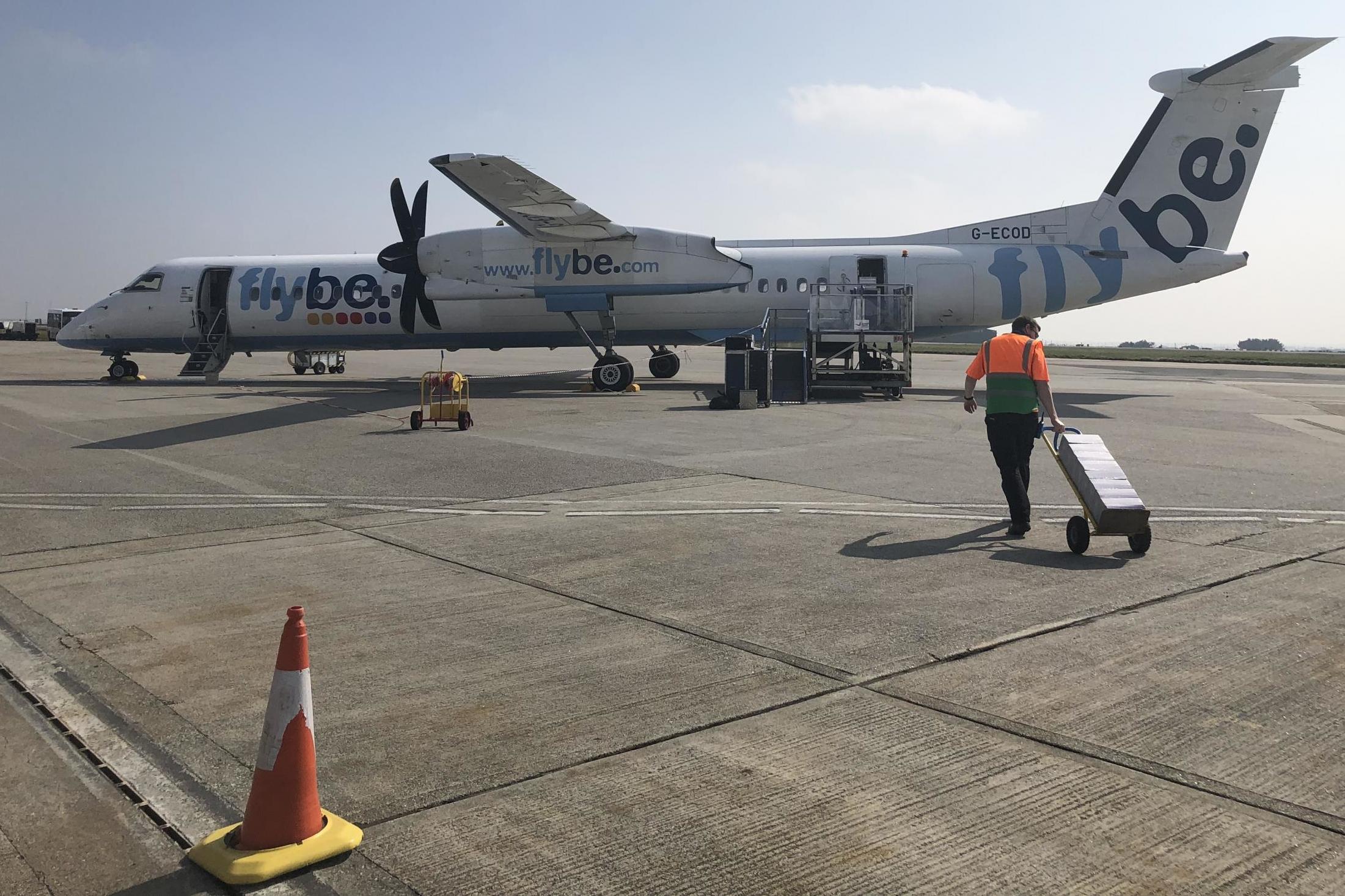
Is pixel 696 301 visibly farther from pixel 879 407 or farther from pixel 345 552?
pixel 345 552

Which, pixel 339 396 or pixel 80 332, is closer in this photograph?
pixel 339 396

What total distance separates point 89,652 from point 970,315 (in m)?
21.1

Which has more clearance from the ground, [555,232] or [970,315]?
[555,232]

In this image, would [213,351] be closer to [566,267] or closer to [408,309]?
[408,309]

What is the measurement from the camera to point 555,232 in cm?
2303

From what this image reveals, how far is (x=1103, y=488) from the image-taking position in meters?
7.71

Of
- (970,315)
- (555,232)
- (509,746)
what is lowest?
(509,746)

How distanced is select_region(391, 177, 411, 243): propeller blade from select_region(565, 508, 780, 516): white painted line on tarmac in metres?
16.5

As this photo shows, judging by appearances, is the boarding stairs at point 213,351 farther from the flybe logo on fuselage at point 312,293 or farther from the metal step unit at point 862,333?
the metal step unit at point 862,333

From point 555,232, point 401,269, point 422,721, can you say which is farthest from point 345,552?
point 401,269

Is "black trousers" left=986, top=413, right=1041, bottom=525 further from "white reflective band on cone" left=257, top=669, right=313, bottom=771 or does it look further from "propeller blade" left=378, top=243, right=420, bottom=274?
"propeller blade" left=378, top=243, right=420, bottom=274

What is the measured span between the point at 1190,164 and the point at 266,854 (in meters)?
24.1

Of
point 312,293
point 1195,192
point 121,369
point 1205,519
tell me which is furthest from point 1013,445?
point 121,369

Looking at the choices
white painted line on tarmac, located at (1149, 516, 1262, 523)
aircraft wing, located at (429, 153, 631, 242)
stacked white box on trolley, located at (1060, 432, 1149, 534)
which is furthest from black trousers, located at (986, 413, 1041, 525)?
aircraft wing, located at (429, 153, 631, 242)
